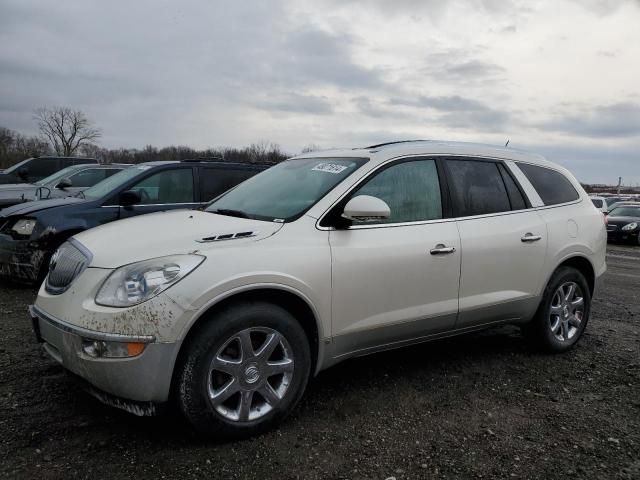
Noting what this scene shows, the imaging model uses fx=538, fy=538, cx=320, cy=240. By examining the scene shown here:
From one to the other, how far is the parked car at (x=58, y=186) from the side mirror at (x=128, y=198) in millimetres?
2212

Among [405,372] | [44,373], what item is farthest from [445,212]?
[44,373]

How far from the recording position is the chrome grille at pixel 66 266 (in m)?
2.99

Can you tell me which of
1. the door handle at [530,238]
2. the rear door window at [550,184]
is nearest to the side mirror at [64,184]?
the rear door window at [550,184]

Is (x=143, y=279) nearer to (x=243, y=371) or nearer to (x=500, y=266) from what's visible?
(x=243, y=371)

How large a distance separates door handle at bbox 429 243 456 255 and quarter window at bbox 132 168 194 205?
4.40 meters

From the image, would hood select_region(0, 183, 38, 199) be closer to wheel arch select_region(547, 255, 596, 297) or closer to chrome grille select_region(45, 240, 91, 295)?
chrome grille select_region(45, 240, 91, 295)

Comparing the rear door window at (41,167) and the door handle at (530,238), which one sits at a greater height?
the rear door window at (41,167)

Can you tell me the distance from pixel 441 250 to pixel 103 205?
181 inches

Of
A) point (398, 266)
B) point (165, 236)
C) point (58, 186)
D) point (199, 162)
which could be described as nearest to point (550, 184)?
point (398, 266)

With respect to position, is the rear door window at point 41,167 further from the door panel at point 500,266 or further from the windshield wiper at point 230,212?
the door panel at point 500,266

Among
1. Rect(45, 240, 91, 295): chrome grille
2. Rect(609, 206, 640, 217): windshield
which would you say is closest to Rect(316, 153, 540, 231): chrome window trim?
Rect(45, 240, 91, 295): chrome grille

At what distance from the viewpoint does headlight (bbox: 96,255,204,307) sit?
8.87ft

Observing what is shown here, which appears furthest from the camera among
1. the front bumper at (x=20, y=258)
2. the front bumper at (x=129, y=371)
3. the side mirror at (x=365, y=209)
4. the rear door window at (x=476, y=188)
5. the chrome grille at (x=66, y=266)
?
the front bumper at (x=20, y=258)

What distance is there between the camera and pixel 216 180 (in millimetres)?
7402
